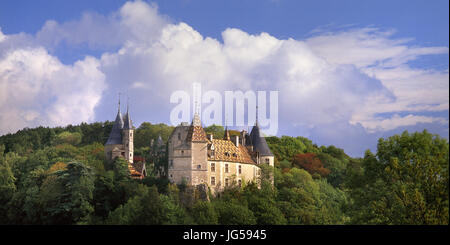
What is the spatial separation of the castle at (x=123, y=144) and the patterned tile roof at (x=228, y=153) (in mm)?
8698

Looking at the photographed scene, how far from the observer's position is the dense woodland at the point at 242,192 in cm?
4581

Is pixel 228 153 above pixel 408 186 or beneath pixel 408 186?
above

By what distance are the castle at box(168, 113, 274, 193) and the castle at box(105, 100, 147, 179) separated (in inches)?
282

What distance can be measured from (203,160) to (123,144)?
12188mm

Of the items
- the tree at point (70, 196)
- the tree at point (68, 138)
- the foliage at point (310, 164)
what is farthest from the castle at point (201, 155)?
the tree at point (68, 138)

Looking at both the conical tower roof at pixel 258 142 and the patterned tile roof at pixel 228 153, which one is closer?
the patterned tile roof at pixel 228 153

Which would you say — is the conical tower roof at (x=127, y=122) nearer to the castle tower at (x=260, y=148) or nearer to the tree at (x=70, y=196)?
the tree at (x=70, y=196)

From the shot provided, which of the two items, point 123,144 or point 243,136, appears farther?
point 243,136

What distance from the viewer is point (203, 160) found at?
204 feet

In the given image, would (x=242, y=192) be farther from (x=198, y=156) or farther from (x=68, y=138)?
(x=68, y=138)

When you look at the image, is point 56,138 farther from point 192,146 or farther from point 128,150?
point 192,146

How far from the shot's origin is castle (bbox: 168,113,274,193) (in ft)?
203

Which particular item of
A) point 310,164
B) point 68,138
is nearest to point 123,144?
point 310,164

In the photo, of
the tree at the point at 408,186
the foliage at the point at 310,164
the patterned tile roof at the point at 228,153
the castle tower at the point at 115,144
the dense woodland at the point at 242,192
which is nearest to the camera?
the tree at the point at 408,186
